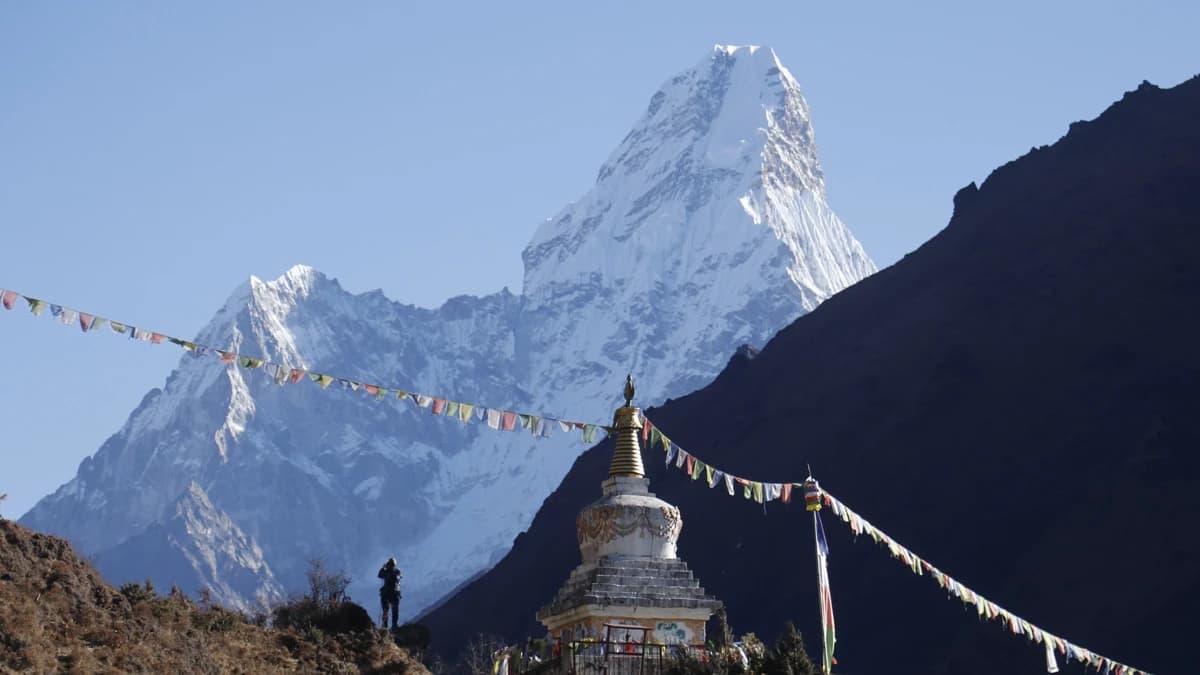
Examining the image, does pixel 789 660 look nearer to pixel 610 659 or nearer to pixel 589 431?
pixel 610 659

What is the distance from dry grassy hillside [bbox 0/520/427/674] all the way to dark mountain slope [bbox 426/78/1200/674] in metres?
40.1

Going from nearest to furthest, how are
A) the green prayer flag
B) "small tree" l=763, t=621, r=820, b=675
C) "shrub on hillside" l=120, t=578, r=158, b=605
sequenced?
"small tree" l=763, t=621, r=820, b=675
the green prayer flag
"shrub on hillside" l=120, t=578, r=158, b=605

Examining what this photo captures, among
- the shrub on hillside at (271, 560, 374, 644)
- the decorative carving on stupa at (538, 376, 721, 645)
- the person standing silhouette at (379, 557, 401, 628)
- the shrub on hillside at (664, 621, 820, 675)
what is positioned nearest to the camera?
the shrub on hillside at (664, 621, 820, 675)

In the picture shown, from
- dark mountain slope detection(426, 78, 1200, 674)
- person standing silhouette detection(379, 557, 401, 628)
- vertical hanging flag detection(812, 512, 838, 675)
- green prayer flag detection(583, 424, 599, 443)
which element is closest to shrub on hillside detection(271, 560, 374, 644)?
person standing silhouette detection(379, 557, 401, 628)

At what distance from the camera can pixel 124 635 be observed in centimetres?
3272

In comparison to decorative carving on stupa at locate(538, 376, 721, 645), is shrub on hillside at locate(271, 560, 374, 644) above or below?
above

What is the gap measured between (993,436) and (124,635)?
205 feet

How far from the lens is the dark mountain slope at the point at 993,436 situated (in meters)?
75.4

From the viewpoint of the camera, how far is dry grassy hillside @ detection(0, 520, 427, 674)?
3048 cm

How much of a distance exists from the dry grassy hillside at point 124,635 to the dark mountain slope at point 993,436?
1581 inches

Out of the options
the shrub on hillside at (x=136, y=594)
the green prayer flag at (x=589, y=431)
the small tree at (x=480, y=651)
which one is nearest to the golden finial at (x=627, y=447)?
the green prayer flag at (x=589, y=431)

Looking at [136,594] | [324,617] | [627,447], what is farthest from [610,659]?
[324,617]

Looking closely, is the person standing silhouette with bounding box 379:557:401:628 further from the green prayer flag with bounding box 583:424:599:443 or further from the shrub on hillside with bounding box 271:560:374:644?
the green prayer flag with bounding box 583:424:599:443

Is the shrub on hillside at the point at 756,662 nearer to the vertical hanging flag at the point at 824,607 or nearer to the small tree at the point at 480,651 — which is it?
the vertical hanging flag at the point at 824,607
